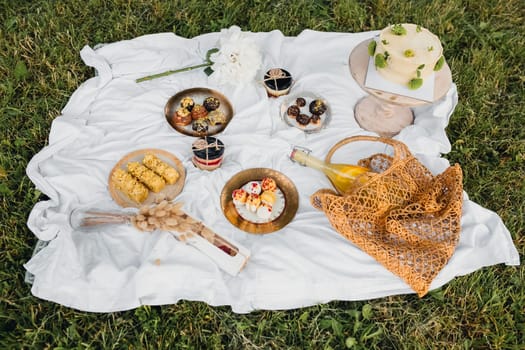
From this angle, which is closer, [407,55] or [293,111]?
[407,55]

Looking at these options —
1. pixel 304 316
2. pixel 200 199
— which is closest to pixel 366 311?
pixel 304 316

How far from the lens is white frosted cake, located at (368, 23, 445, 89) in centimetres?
233

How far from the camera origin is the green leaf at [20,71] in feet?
10.00

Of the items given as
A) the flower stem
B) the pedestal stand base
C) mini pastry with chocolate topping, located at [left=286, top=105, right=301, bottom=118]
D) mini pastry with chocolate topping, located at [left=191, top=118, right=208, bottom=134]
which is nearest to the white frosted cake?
the pedestal stand base

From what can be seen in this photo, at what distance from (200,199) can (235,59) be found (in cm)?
97

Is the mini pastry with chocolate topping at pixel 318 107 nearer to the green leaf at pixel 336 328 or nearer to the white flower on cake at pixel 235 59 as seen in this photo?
the white flower on cake at pixel 235 59

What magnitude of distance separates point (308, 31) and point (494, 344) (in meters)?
2.40

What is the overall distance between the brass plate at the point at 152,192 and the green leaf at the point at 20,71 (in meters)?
1.20

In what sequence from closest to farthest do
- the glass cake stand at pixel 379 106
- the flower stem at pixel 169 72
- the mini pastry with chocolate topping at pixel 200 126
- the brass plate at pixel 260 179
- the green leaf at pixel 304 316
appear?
1. the green leaf at pixel 304 316
2. the brass plate at pixel 260 179
3. the glass cake stand at pixel 379 106
4. the mini pastry with chocolate topping at pixel 200 126
5. the flower stem at pixel 169 72

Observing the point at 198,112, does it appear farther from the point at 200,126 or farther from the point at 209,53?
the point at 209,53

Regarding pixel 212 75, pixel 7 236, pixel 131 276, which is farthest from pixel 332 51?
pixel 7 236

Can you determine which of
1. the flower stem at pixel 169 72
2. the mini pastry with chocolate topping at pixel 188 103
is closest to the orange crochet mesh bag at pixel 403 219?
the mini pastry with chocolate topping at pixel 188 103

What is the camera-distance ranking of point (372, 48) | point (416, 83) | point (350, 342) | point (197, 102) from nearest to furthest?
1. point (350, 342)
2. point (416, 83)
3. point (372, 48)
4. point (197, 102)

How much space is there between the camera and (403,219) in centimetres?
222
